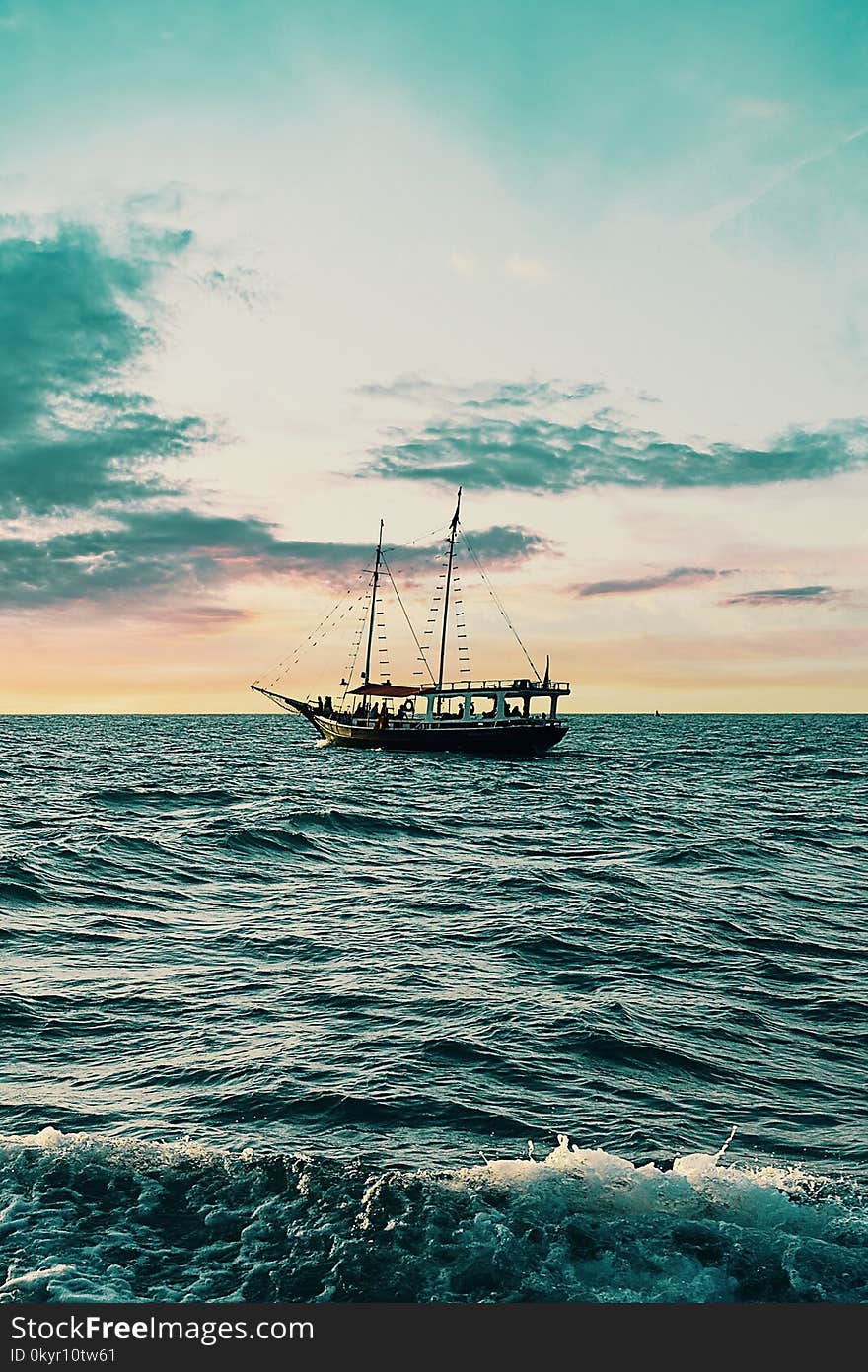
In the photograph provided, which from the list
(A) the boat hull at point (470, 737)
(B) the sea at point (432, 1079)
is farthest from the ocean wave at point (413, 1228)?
(A) the boat hull at point (470, 737)

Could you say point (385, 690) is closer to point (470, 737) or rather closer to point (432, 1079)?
point (470, 737)

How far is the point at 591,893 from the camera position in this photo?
22422 mm

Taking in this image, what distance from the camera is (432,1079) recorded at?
10633mm

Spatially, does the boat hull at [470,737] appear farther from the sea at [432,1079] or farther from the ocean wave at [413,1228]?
the ocean wave at [413,1228]

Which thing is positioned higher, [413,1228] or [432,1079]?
[413,1228]

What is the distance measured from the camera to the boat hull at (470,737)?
3314 inches

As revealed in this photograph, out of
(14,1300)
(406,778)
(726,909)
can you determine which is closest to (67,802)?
(406,778)

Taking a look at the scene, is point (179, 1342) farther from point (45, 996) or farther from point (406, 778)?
point (406, 778)

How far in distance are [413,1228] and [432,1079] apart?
3.49m

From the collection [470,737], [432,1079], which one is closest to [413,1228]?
[432,1079]

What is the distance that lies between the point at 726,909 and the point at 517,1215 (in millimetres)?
14865

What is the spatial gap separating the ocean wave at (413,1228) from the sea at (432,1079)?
3cm

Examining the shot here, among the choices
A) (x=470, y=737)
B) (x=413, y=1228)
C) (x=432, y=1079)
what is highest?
(x=470, y=737)

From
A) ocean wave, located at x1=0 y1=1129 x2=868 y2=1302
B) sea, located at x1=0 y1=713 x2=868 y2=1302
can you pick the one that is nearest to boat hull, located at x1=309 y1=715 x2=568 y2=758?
sea, located at x1=0 y1=713 x2=868 y2=1302
